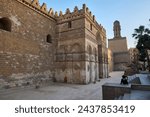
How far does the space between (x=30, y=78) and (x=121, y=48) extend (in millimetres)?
37811

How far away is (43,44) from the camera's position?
11.6m

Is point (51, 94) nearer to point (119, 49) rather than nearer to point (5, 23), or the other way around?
point (5, 23)

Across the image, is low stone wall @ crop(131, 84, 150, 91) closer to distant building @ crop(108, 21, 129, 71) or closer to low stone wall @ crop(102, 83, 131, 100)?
low stone wall @ crop(102, 83, 131, 100)

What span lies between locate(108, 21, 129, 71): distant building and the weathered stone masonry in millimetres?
26517

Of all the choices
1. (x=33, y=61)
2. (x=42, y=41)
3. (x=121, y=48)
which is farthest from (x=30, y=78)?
(x=121, y=48)

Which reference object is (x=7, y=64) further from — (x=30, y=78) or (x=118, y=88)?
(x=118, y=88)

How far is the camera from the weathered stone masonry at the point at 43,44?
336 inches

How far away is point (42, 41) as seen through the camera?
11508 millimetres

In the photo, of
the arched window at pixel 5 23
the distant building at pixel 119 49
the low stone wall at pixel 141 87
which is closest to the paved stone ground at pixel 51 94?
the low stone wall at pixel 141 87

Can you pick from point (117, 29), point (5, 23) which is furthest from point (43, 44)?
point (117, 29)

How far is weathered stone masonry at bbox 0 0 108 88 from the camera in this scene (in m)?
8.55

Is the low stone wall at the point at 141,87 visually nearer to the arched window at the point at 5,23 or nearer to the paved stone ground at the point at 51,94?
the paved stone ground at the point at 51,94

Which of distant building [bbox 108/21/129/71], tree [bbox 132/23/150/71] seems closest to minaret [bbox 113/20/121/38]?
distant building [bbox 108/21/129/71]

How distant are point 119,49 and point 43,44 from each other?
35.7m
